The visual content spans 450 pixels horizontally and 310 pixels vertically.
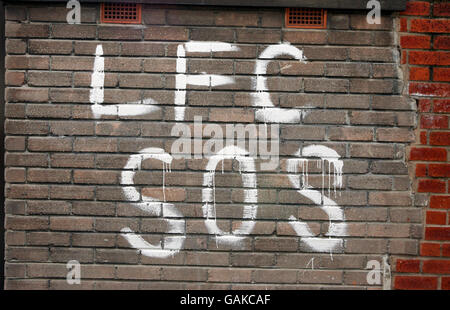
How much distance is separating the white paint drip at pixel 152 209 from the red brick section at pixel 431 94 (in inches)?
61.6

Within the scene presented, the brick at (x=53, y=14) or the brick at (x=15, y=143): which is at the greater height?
the brick at (x=53, y=14)

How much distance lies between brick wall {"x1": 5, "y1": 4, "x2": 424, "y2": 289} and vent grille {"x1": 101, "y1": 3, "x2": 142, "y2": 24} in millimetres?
45

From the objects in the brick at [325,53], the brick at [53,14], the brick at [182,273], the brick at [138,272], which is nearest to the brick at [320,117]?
the brick at [325,53]

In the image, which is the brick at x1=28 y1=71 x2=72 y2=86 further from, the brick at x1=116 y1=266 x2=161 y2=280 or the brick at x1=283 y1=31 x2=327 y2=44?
the brick at x1=283 y1=31 x2=327 y2=44

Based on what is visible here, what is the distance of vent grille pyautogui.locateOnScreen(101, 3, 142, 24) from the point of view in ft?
8.28

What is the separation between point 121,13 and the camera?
2.53 meters

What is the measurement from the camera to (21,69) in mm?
2523

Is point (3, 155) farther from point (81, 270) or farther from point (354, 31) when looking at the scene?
point (354, 31)

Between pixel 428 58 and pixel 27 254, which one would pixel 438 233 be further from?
pixel 27 254

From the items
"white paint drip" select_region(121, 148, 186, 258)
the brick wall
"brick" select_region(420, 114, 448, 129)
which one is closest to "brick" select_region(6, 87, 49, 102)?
the brick wall

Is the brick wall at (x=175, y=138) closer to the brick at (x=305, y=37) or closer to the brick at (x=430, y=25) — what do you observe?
the brick at (x=305, y=37)

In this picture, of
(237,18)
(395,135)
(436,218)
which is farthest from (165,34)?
(436,218)

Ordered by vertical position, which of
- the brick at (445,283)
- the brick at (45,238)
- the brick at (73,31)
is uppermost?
the brick at (73,31)

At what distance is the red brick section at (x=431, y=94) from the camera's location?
2523 mm
